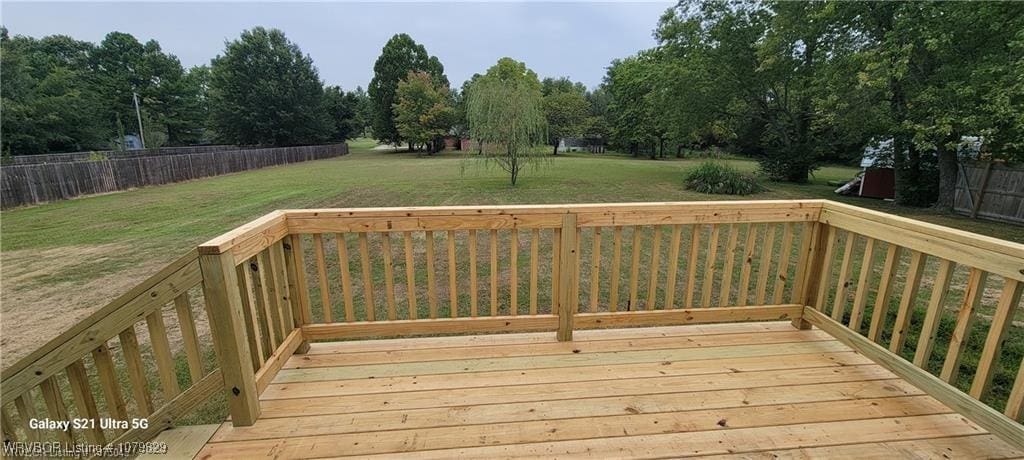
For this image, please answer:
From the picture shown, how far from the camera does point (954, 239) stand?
180 cm

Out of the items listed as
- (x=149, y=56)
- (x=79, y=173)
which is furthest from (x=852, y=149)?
(x=149, y=56)

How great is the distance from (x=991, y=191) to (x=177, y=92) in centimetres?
4642

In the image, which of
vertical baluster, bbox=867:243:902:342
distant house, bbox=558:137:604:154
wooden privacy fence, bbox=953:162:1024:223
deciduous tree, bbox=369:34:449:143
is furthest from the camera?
distant house, bbox=558:137:604:154

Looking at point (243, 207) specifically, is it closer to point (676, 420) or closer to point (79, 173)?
point (79, 173)

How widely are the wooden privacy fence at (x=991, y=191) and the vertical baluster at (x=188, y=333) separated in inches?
514

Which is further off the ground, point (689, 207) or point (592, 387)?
point (689, 207)

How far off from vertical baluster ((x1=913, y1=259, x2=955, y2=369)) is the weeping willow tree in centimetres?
1014

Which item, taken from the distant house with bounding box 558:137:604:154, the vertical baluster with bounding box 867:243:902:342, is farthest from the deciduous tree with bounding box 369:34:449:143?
the vertical baluster with bounding box 867:243:902:342

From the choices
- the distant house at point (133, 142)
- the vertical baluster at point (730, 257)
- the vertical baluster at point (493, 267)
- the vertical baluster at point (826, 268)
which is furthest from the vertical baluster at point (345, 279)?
the distant house at point (133, 142)

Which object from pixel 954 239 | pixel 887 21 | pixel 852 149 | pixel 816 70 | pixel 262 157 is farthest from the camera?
pixel 262 157

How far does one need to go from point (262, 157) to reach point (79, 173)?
34.5ft

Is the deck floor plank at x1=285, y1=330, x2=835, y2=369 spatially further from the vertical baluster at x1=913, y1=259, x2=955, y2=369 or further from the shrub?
the shrub

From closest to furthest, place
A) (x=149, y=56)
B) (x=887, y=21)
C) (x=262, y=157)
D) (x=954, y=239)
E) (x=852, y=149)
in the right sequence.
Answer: (x=954, y=239)
(x=887, y=21)
(x=852, y=149)
(x=262, y=157)
(x=149, y=56)

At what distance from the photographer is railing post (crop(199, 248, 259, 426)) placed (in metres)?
1.65
